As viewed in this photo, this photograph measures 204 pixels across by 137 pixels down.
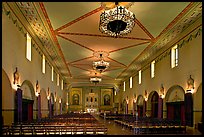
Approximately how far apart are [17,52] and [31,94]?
5.29 metres

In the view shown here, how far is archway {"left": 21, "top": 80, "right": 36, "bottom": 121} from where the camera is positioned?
46.9ft

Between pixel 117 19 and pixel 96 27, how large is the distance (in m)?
3.89

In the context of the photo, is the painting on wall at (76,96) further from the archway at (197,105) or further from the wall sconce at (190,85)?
the archway at (197,105)

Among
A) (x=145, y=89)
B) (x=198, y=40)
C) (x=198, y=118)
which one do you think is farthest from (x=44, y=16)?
(x=145, y=89)

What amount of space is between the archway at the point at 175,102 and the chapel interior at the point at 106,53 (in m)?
0.07

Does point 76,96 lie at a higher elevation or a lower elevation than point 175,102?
lower

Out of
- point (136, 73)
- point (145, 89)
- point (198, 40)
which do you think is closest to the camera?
point (198, 40)

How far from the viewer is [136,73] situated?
27984 mm

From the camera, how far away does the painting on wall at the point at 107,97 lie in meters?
45.7

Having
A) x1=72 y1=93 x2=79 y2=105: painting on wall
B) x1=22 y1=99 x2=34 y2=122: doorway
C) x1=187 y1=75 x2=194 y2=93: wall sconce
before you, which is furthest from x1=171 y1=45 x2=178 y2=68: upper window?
x1=72 y1=93 x2=79 y2=105: painting on wall

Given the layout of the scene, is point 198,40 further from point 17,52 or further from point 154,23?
point 17,52

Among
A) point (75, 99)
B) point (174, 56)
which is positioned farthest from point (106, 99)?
point (174, 56)

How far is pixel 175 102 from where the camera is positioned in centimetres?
1645

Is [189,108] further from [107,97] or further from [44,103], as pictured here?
[107,97]
